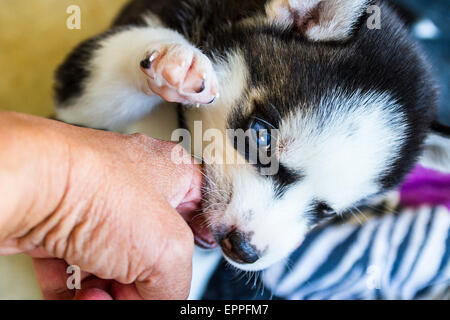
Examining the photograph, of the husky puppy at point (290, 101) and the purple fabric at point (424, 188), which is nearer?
the husky puppy at point (290, 101)

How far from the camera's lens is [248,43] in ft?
5.76

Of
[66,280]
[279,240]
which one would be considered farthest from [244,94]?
[66,280]

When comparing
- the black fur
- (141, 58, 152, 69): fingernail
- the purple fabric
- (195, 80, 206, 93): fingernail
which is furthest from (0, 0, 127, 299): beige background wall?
the purple fabric

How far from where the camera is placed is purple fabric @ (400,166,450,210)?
6.48 feet

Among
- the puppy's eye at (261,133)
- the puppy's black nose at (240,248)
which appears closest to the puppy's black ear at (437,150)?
the puppy's eye at (261,133)

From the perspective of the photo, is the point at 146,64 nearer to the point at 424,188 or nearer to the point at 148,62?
the point at 148,62

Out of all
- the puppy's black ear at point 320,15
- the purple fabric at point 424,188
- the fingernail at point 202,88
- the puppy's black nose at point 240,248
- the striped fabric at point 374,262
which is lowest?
the striped fabric at point 374,262

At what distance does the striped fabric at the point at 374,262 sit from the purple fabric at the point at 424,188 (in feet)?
0.16

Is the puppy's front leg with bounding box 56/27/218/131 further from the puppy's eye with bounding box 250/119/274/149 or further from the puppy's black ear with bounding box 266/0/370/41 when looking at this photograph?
the puppy's black ear with bounding box 266/0/370/41

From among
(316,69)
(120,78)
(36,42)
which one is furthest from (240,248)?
(36,42)

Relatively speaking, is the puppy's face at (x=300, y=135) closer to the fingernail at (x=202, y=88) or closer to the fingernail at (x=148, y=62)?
the fingernail at (x=202, y=88)

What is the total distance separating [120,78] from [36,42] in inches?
47.2

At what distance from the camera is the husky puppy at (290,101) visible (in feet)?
5.10

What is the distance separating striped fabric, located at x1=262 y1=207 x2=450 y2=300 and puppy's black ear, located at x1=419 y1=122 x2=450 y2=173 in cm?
19
